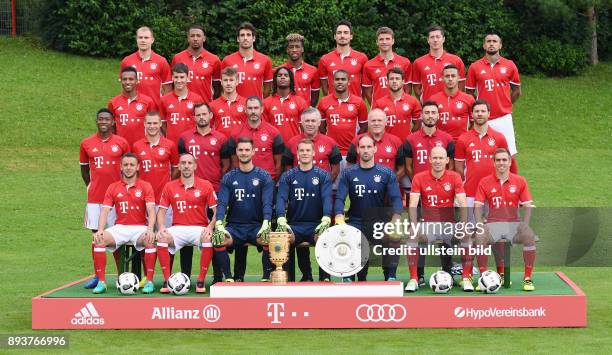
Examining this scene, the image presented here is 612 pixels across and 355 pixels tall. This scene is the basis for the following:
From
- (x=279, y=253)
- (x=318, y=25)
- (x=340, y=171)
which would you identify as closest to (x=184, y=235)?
(x=279, y=253)

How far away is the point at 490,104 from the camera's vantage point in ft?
56.1

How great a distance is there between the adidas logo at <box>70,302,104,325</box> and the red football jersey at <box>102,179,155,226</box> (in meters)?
1.49

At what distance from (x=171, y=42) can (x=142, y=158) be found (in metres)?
18.6

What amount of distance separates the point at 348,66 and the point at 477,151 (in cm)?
238

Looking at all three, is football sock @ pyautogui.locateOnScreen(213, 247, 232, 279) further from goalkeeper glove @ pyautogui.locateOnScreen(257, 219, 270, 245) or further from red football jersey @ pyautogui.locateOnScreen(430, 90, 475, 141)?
red football jersey @ pyautogui.locateOnScreen(430, 90, 475, 141)

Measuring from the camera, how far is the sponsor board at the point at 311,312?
13641 millimetres

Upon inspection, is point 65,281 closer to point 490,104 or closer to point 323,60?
point 323,60

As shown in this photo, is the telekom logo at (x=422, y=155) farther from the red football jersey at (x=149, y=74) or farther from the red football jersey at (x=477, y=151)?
the red football jersey at (x=149, y=74)

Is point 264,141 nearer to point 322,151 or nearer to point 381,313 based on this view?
point 322,151

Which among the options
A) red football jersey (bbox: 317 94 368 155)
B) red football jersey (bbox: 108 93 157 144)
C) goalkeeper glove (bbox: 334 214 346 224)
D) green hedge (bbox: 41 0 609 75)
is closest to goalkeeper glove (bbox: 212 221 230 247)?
goalkeeper glove (bbox: 334 214 346 224)

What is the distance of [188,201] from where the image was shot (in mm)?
14852

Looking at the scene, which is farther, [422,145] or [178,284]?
[422,145]

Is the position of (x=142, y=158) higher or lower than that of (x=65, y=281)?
higher

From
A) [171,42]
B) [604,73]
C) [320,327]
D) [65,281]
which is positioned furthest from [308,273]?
[604,73]
